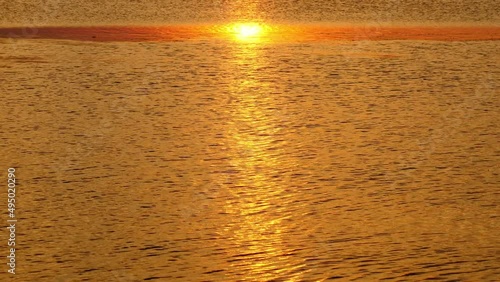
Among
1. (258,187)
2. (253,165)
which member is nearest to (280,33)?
(253,165)

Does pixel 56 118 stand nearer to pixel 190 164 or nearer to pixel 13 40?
pixel 190 164

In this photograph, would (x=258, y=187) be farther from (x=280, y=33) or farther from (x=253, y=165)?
(x=280, y=33)

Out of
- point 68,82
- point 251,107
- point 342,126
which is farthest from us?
point 68,82

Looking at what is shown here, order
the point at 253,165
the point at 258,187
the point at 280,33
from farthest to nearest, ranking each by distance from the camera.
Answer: the point at 280,33
the point at 253,165
the point at 258,187

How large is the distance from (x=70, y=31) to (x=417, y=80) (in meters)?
5.43

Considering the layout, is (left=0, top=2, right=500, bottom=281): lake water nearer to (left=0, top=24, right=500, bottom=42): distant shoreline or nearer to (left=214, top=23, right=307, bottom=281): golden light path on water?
(left=214, top=23, right=307, bottom=281): golden light path on water

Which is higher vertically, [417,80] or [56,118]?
[417,80]

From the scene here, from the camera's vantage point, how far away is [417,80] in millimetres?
8797

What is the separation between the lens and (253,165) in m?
5.84

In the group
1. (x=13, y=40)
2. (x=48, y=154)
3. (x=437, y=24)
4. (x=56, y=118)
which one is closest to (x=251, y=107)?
(x=56, y=118)

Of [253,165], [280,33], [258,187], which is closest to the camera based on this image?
[258,187]

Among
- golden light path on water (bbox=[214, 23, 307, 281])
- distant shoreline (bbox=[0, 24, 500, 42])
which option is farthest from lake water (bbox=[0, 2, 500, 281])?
distant shoreline (bbox=[0, 24, 500, 42])

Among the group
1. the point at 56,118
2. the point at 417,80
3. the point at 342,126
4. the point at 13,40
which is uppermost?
the point at 13,40

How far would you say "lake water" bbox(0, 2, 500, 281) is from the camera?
4.20m
